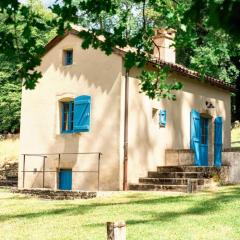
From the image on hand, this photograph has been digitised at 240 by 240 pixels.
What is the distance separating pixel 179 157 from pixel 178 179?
222 centimetres

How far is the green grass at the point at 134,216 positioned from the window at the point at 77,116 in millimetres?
3336

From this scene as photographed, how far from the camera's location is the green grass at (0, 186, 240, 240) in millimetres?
9234

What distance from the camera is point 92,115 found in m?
17.7

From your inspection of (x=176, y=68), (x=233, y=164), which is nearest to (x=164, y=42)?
(x=176, y=68)

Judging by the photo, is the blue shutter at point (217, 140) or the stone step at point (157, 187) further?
the blue shutter at point (217, 140)

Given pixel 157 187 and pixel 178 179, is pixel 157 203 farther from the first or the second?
Result: pixel 178 179

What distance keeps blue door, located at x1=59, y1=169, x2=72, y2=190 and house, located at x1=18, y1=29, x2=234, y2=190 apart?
3cm

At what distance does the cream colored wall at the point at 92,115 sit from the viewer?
17188mm

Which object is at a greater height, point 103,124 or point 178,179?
point 103,124

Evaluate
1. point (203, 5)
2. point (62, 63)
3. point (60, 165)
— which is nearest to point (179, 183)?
point (60, 165)

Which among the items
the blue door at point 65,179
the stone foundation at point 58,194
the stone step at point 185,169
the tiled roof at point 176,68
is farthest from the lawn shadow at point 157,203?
the tiled roof at point 176,68

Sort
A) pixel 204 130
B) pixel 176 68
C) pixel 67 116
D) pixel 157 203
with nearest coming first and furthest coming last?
pixel 157 203 → pixel 176 68 → pixel 67 116 → pixel 204 130

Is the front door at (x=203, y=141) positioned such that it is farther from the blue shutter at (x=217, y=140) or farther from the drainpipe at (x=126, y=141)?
the drainpipe at (x=126, y=141)

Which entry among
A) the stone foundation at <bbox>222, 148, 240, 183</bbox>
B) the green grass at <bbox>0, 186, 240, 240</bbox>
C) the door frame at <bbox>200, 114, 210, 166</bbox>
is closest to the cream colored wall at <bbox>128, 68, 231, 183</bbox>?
the door frame at <bbox>200, 114, 210, 166</bbox>
